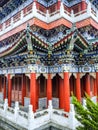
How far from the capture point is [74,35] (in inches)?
282

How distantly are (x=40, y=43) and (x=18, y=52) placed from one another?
1852mm

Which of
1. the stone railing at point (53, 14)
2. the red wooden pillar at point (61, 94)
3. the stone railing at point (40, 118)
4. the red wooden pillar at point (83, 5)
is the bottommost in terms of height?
the stone railing at point (40, 118)

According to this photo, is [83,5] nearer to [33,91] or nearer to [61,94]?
[61,94]

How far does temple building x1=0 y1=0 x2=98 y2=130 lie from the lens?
7.88 m

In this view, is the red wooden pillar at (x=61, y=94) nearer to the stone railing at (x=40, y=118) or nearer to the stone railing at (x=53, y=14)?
the stone railing at (x=40, y=118)

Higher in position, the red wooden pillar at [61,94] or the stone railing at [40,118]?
the red wooden pillar at [61,94]

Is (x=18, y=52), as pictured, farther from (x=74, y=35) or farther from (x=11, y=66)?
(x=74, y=35)

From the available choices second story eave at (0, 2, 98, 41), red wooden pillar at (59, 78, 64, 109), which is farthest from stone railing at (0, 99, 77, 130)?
second story eave at (0, 2, 98, 41)

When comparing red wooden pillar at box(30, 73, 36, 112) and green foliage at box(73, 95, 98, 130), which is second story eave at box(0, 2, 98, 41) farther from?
green foliage at box(73, 95, 98, 130)

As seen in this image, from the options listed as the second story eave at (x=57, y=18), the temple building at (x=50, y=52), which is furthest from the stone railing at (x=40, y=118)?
the second story eave at (x=57, y=18)

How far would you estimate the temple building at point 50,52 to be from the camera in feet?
25.9

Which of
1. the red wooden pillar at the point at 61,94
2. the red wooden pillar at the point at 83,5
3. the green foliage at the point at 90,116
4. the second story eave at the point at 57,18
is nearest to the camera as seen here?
the green foliage at the point at 90,116

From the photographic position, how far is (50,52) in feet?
27.5

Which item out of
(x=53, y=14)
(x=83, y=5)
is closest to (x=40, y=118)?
(x=53, y=14)
